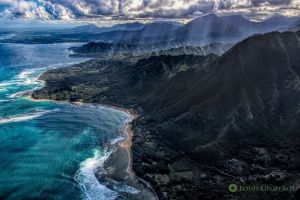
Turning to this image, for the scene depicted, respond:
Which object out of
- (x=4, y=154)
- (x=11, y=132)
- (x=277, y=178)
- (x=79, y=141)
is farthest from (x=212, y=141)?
(x=11, y=132)

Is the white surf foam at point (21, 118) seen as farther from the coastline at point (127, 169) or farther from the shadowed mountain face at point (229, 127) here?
the shadowed mountain face at point (229, 127)

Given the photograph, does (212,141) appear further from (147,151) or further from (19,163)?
(19,163)

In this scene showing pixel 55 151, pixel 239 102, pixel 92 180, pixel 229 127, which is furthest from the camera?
pixel 239 102

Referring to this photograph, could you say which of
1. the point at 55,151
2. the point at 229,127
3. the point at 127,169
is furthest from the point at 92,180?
the point at 229,127

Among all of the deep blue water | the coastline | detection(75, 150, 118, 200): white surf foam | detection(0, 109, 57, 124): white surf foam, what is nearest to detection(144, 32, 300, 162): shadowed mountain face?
the coastline

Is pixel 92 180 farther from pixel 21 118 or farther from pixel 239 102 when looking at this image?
pixel 21 118

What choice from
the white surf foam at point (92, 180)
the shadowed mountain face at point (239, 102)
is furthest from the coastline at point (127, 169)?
the shadowed mountain face at point (239, 102)

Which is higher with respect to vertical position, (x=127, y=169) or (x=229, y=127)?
(x=229, y=127)
